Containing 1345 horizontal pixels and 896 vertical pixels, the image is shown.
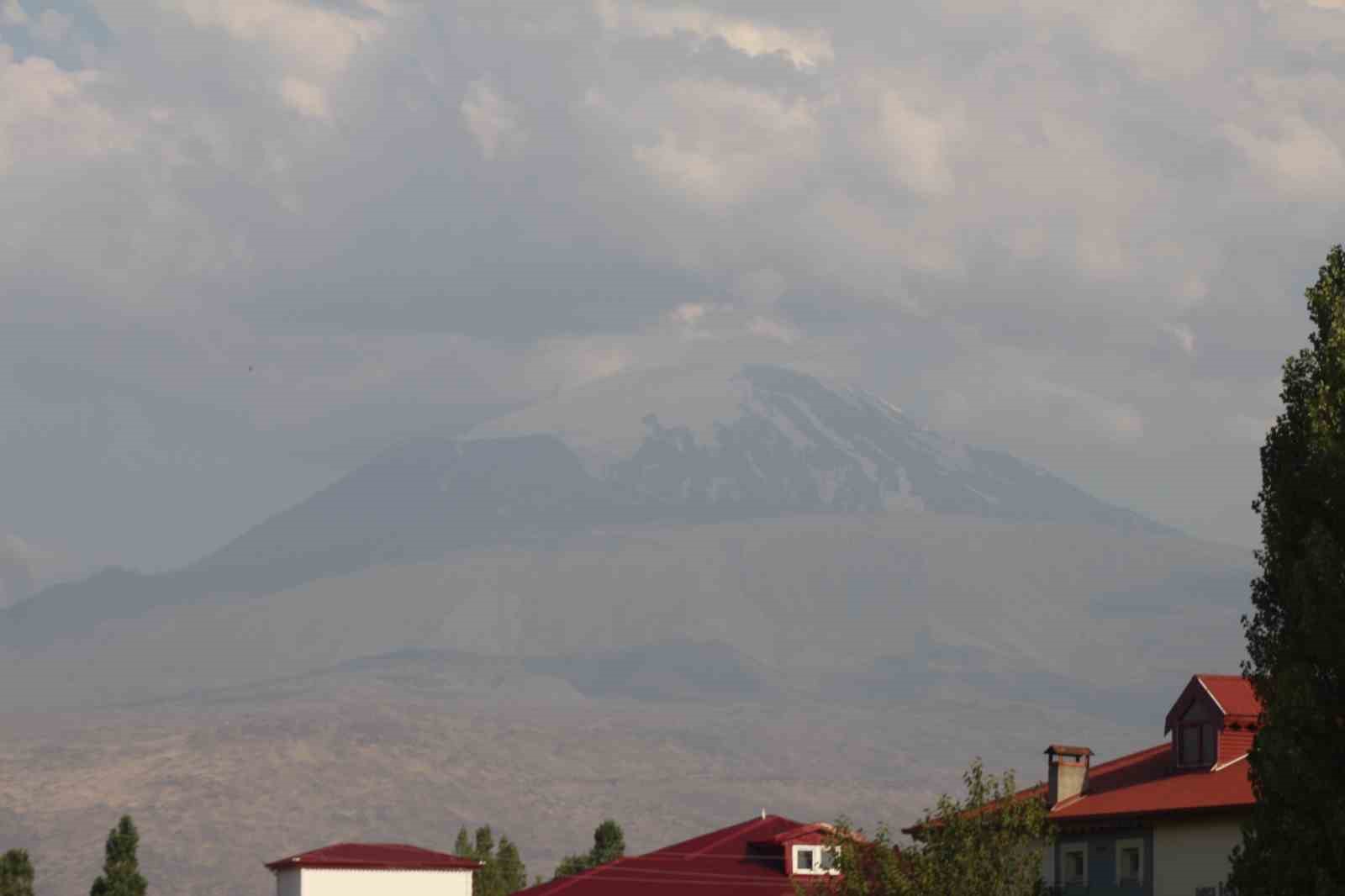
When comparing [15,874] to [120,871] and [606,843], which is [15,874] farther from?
[606,843]

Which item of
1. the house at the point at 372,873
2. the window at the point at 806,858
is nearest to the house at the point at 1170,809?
the window at the point at 806,858

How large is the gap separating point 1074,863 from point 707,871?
23.8 meters

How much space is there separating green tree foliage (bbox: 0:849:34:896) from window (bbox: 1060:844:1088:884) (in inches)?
3432

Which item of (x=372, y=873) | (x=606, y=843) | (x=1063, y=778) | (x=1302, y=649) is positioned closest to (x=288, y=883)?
(x=372, y=873)

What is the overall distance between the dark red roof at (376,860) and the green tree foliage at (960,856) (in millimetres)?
52289

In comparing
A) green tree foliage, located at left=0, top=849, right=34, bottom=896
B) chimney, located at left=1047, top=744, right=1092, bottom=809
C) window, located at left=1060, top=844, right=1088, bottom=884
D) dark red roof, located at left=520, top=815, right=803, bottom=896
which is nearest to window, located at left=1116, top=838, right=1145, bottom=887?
window, located at left=1060, top=844, right=1088, bottom=884

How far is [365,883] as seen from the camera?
109250mm

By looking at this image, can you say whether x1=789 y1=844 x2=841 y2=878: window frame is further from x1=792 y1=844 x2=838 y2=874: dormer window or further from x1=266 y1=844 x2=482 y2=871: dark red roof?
x1=266 y1=844 x2=482 y2=871: dark red roof

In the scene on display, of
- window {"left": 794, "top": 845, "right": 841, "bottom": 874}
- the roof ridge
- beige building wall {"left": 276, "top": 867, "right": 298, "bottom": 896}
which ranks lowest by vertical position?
beige building wall {"left": 276, "top": 867, "right": 298, "bottom": 896}

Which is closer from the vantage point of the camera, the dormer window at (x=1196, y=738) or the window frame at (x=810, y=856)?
the dormer window at (x=1196, y=738)

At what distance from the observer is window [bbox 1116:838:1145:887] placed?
68.5 meters

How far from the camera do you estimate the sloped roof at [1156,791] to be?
66062 mm

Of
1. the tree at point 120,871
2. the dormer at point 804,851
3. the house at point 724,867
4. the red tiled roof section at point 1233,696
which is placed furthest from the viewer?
the tree at point 120,871

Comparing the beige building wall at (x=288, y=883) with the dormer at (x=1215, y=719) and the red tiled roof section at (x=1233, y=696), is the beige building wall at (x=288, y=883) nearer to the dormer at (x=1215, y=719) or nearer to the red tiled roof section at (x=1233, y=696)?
the dormer at (x=1215, y=719)
